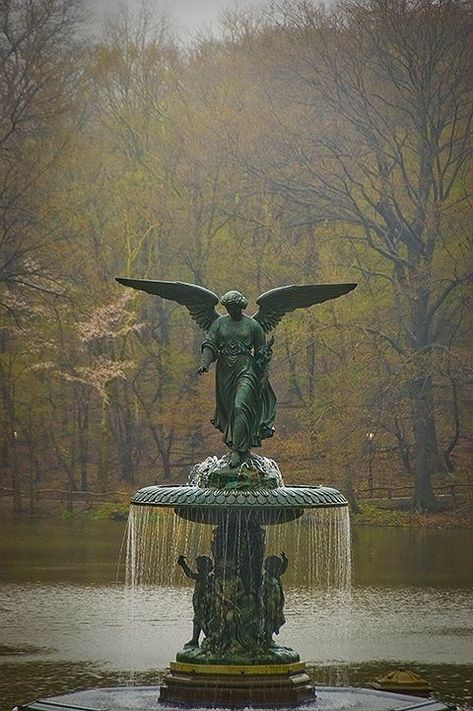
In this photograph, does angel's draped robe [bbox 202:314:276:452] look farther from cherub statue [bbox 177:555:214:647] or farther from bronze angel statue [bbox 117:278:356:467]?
cherub statue [bbox 177:555:214:647]

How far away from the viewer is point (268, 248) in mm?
60938

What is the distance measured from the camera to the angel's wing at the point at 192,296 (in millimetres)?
16766

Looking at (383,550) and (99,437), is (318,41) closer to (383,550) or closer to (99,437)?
(99,437)

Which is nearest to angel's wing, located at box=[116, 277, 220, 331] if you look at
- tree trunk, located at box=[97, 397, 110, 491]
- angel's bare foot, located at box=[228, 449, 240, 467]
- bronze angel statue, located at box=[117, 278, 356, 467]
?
bronze angel statue, located at box=[117, 278, 356, 467]

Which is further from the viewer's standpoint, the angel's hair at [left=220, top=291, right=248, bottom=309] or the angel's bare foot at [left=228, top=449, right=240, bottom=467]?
the angel's hair at [left=220, top=291, right=248, bottom=309]

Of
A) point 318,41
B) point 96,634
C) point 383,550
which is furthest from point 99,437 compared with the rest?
point 96,634

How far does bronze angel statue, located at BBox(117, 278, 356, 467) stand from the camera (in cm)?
1664

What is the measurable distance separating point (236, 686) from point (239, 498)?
1791 mm

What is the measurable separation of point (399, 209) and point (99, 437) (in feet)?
49.8

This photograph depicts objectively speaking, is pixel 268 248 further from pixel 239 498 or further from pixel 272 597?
pixel 239 498

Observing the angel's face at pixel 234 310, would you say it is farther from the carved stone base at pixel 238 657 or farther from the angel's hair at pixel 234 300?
the carved stone base at pixel 238 657

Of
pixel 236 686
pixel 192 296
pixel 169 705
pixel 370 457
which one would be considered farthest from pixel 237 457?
pixel 370 457

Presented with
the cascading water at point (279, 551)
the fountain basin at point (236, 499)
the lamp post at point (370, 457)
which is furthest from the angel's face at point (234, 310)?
the lamp post at point (370, 457)

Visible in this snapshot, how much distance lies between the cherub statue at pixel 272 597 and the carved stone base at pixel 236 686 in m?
0.42
